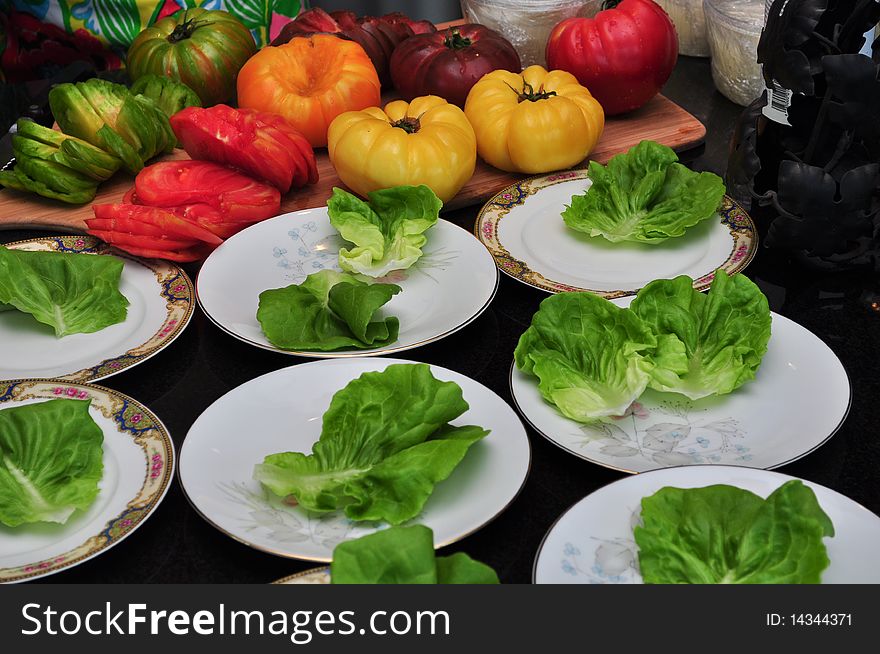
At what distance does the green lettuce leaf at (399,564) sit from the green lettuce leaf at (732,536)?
0.56 feet

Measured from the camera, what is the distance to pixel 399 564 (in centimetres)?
84

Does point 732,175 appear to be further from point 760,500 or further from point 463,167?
point 760,500

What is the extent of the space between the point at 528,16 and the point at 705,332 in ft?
3.51

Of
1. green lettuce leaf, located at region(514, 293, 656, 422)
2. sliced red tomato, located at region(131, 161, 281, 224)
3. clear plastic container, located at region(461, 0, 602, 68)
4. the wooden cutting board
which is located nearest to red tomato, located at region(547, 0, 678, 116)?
the wooden cutting board

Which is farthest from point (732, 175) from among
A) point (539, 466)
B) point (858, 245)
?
point (539, 466)

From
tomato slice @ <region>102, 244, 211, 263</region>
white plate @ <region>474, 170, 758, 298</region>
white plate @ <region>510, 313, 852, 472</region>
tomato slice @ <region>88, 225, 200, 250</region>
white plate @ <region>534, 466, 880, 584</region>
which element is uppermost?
white plate @ <region>534, 466, 880, 584</region>

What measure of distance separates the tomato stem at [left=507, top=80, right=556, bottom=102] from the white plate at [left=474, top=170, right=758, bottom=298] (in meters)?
0.19

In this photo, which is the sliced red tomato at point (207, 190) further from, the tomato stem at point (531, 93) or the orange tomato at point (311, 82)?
the tomato stem at point (531, 93)

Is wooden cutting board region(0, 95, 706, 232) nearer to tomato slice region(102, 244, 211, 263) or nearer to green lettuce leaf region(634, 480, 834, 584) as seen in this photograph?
tomato slice region(102, 244, 211, 263)

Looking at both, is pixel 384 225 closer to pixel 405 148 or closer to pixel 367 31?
pixel 405 148

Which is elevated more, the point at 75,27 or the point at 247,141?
the point at 247,141

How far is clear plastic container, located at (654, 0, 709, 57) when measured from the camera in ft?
6.86

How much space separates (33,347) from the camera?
130 centimetres

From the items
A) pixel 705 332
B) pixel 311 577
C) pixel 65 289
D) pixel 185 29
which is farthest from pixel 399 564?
pixel 185 29
